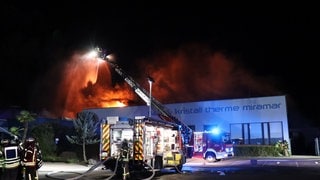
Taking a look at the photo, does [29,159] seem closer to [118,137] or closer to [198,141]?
[118,137]

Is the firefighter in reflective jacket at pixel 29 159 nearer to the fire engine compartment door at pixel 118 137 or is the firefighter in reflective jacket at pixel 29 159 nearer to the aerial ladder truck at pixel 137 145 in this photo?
the aerial ladder truck at pixel 137 145

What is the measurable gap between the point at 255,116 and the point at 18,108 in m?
28.4

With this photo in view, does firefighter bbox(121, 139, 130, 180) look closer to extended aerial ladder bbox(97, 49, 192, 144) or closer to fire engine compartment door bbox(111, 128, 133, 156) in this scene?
fire engine compartment door bbox(111, 128, 133, 156)

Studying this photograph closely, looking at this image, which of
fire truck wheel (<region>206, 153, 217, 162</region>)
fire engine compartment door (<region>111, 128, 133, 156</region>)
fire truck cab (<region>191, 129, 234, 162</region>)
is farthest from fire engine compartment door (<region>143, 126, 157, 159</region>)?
fire truck wheel (<region>206, 153, 217, 162</region>)

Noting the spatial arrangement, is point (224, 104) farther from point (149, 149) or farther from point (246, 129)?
point (149, 149)

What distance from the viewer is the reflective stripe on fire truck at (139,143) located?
18.0 metres

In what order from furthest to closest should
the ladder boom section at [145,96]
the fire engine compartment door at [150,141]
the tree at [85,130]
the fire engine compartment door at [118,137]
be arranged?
the tree at [85,130], the ladder boom section at [145,96], the fire engine compartment door at [118,137], the fire engine compartment door at [150,141]

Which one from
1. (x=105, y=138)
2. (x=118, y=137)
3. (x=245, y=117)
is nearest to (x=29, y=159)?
(x=105, y=138)

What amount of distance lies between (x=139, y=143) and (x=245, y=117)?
23.7m

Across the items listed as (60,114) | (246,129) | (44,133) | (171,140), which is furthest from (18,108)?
(171,140)

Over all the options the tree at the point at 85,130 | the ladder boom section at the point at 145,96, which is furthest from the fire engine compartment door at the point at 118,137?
the tree at the point at 85,130

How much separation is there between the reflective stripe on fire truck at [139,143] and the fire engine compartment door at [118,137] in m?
0.58

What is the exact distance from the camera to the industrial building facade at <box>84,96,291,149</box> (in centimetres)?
3869

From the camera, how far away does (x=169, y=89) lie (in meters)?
54.8
